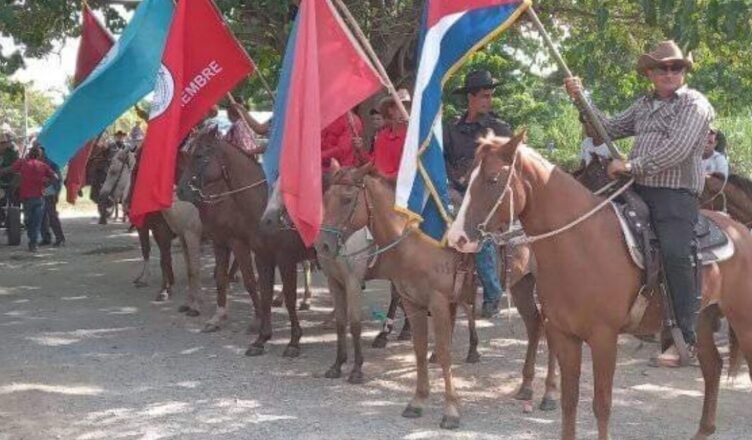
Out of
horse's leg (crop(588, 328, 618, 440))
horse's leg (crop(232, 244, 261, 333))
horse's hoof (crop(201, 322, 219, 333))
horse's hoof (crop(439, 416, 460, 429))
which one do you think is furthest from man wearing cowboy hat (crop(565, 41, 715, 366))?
horse's hoof (crop(201, 322, 219, 333))

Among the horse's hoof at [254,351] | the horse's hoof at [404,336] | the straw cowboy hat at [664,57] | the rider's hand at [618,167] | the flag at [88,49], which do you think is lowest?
the horse's hoof at [254,351]

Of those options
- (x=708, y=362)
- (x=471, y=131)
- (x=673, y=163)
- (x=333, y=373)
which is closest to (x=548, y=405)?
(x=708, y=362)

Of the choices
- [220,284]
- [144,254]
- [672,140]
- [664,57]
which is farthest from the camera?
[144,254]

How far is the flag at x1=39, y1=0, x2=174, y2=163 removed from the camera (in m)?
7.98

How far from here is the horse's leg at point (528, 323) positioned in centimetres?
750

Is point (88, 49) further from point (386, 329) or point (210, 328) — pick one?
point (386, 329)

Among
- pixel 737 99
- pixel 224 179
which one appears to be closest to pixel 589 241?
pixel 224 179

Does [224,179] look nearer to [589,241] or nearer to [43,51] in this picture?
[589,241]

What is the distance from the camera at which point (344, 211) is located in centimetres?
702

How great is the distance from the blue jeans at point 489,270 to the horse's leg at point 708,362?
159 centimetres

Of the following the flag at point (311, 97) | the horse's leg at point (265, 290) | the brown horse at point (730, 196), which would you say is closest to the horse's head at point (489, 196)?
the flag at point (311, 97)

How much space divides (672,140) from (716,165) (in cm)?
424

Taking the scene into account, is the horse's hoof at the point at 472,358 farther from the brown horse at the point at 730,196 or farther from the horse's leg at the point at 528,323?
the brown horse at the point at 730,196

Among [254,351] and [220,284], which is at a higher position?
[220,284]
